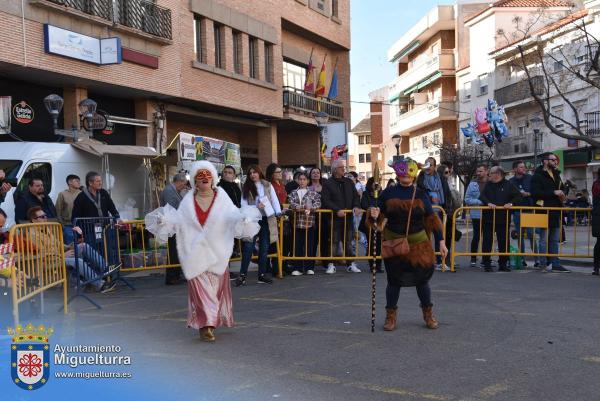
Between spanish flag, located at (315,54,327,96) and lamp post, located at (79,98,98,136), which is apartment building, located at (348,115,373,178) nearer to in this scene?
spanish flag, located at (315,54,327,96)

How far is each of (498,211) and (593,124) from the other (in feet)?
92.5

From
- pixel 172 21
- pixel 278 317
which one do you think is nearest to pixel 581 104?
pixel 172 21

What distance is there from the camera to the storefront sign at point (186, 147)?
1625 centimetres

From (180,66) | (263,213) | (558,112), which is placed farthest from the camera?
(558,112)

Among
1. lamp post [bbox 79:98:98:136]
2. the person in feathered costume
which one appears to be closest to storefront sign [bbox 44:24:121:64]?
lamp post [bbox 79:98:98:136]

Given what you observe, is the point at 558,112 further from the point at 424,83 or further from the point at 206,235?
the point at 206,235

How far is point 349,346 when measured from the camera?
6.50 metres

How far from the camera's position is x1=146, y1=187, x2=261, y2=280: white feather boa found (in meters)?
7.03

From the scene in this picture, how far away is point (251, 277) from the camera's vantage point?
12.1 m

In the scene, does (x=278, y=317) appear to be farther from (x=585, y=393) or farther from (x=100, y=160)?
(x=100, y=160)

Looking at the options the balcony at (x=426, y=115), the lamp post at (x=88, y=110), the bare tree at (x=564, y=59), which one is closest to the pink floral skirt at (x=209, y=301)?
the lamp post at (x=88, y=110)

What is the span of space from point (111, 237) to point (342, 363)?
5.67m

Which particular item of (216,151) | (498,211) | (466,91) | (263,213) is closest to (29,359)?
(263,213)

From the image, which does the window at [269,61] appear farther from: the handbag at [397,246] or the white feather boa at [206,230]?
the handbag at [397,246]
